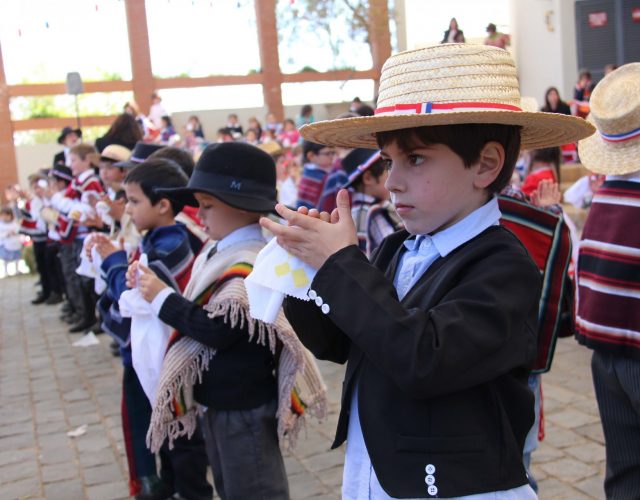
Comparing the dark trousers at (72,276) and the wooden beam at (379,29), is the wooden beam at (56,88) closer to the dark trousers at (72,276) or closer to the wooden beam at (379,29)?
the wooden beam at (379,29)

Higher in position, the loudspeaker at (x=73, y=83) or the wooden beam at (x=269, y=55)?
the wooden beam at (x=269, y=55)

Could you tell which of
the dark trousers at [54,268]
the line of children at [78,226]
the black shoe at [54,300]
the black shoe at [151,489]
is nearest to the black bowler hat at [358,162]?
the black shoe at [151,489]

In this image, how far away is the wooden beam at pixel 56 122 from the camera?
2847cm

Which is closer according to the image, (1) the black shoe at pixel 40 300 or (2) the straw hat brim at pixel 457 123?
(2) the straw hat brim at pixel 457 123

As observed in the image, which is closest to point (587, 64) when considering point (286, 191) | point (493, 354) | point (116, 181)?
point (286, 191)

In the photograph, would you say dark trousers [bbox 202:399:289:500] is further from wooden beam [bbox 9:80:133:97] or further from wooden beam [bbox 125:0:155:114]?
wooden beam [bbox 9:80:133:97]

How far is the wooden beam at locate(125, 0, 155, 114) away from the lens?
2891 centimetres

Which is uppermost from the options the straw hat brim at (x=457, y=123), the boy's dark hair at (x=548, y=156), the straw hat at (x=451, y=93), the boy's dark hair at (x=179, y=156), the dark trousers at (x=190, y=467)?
the straw hat at (x=451, y=93)

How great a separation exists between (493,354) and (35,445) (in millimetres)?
4601

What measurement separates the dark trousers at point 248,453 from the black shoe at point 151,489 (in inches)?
43.4

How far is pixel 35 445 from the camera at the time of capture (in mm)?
5211

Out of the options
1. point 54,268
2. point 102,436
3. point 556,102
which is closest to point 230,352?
point 102,436

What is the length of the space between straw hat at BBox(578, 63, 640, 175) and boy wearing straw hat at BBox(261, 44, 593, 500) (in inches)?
55.8

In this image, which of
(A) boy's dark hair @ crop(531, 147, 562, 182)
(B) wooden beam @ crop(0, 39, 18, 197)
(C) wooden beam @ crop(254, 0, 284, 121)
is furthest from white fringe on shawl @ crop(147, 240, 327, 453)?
(B) wooden beam @ crop(0, 39, 18, 197)
